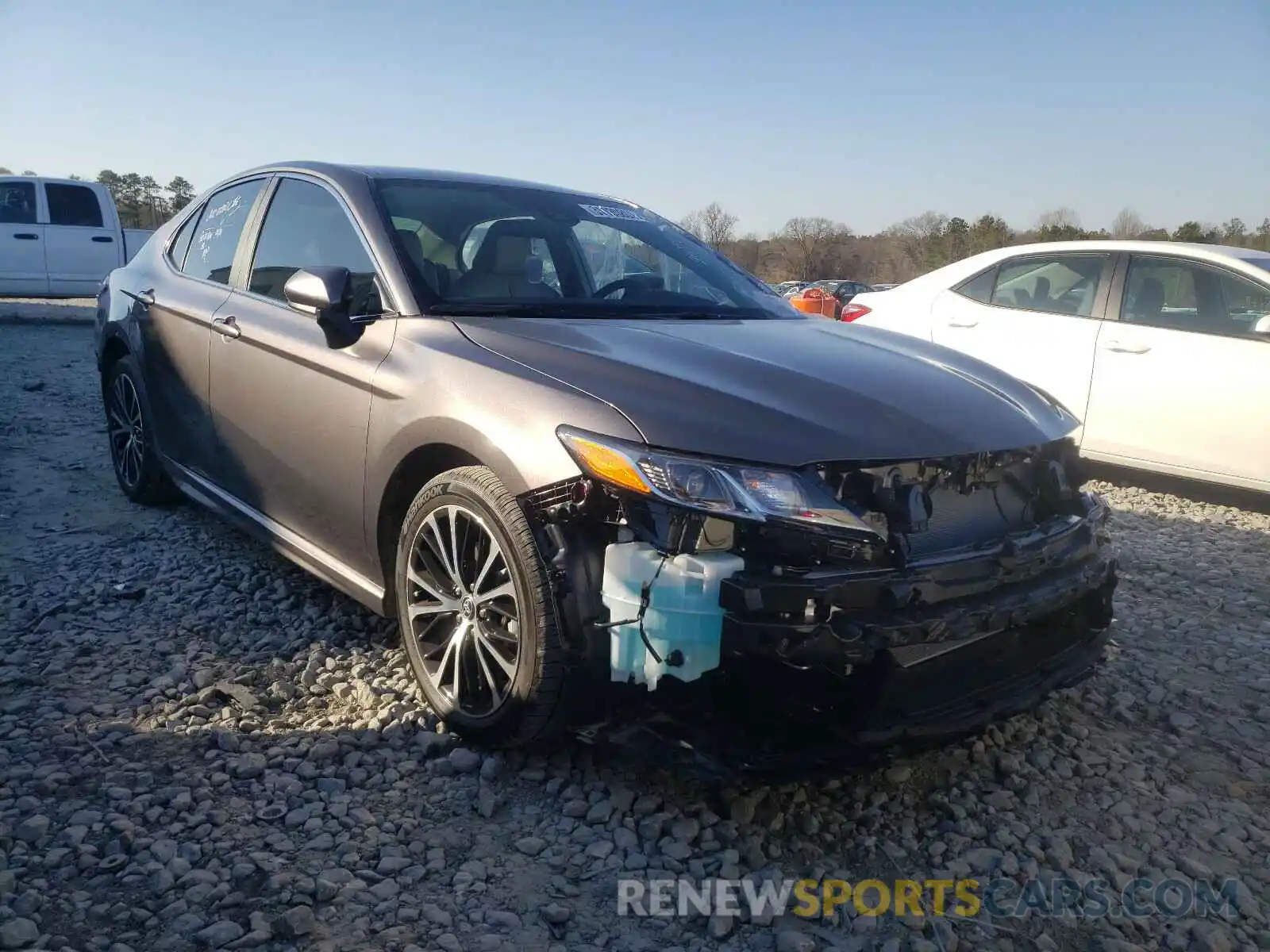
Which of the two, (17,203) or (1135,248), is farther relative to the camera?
(17,203)

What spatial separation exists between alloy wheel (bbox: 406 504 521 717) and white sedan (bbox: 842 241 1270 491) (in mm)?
4662

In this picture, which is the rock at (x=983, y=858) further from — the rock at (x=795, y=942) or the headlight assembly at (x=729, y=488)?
the headlight assembly at (x=729, y=488)

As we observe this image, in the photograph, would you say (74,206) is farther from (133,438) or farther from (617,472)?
(617,472)

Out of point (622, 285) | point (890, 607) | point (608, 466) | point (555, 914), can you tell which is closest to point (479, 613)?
point (608, 466)

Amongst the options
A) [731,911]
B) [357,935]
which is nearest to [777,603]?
[731,911]

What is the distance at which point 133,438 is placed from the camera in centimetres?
468

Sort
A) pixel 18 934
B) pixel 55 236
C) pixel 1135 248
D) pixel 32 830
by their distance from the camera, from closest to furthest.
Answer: pixel 18 934, pixel 32 830, pixel 1135 248, pixel 55 236

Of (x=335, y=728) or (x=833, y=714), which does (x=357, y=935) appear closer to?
(x=335, y=728)

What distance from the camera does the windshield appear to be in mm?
3070

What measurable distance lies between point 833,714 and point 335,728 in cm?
147

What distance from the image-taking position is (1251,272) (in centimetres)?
557

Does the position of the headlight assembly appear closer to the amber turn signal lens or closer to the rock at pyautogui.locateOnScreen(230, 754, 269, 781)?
the amber turn signal lens

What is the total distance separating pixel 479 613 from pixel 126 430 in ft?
10.1

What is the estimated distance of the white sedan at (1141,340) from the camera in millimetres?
5422
